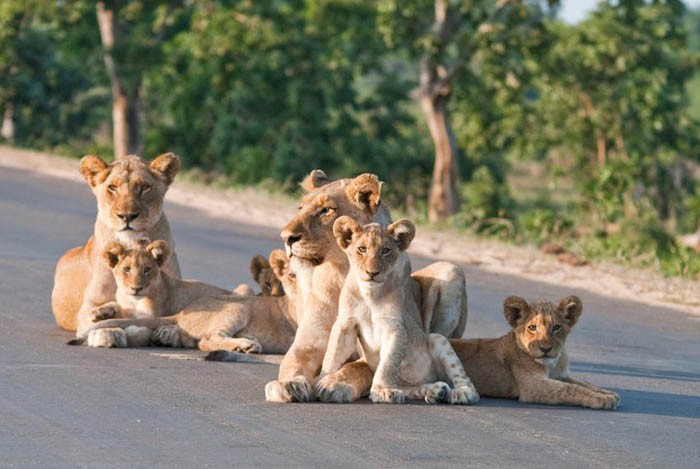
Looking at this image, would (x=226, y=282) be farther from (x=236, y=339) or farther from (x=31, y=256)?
(x=236, y=339)

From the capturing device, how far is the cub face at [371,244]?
7.44 m

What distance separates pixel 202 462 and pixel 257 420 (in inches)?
37.1

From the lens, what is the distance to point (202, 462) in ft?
19.9

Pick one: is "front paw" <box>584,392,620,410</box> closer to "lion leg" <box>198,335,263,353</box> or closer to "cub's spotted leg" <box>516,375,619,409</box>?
"cub's spotted leg" <box>516,375,619,409</box>

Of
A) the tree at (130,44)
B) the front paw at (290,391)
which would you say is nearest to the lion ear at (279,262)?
the front paw at (290,391)

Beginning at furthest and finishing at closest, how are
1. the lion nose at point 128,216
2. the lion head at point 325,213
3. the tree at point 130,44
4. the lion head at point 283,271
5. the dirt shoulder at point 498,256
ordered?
1. the tree at point 130,44
2. the dirt shoulder at point 498,256
3. the lion nose at point 128,216
4. the lion head at point 283,271
5. the lion head at point 325,213

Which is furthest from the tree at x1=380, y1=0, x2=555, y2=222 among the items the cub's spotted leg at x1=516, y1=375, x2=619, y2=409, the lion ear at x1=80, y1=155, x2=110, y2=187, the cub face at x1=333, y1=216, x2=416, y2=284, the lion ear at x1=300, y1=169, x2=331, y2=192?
the cub face at x1=333, y1=216, x2=416, y2=284

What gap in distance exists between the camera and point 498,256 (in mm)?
15906

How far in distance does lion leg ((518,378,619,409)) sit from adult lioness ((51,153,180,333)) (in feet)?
9.33

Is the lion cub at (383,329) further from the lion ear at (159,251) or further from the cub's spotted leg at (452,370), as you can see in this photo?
the lion ear at (159,251)

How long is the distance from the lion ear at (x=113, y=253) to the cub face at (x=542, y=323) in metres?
2.55

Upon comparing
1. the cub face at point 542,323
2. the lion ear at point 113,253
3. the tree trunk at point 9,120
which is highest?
the tree trunk at point 9,120

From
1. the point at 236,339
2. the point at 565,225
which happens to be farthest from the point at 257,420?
the point at 565,225

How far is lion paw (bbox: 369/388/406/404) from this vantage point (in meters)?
7.43
